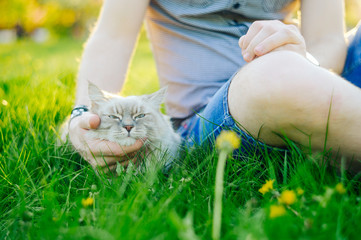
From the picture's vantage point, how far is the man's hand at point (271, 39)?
119 centimetres

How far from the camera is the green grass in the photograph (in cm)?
79

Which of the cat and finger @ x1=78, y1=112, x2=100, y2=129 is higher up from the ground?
finger @ x1=78, y1=112, x2=100, y2=129

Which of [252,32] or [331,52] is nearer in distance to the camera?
[252,32]

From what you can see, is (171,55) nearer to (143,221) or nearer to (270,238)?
(143,221)

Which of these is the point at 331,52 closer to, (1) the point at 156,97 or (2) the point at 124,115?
(1) the point at 156,97

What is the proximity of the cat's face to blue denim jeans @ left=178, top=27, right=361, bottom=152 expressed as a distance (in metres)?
0.22

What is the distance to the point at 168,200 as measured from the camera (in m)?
0.92

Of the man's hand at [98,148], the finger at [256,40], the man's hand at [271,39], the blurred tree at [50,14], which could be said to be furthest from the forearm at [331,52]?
the blurred tree at [50,14]

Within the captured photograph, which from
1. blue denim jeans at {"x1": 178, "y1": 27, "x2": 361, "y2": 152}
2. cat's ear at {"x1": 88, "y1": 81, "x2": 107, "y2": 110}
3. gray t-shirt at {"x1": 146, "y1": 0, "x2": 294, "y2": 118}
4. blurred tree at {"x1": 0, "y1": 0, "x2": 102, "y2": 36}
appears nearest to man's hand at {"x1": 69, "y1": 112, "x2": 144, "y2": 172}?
cat's ear at {"x1": 88, "y1": 81, "x2": 107, "y2": 110}

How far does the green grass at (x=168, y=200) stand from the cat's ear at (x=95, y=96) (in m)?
0.26

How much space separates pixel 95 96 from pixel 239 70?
70 centimetres

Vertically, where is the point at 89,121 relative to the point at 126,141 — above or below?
above

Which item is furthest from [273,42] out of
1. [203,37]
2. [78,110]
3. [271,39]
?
[78,110]

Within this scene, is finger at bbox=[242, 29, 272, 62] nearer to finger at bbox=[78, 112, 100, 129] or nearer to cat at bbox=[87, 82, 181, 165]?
cat at bbox=[87, 82, 181, 165]
